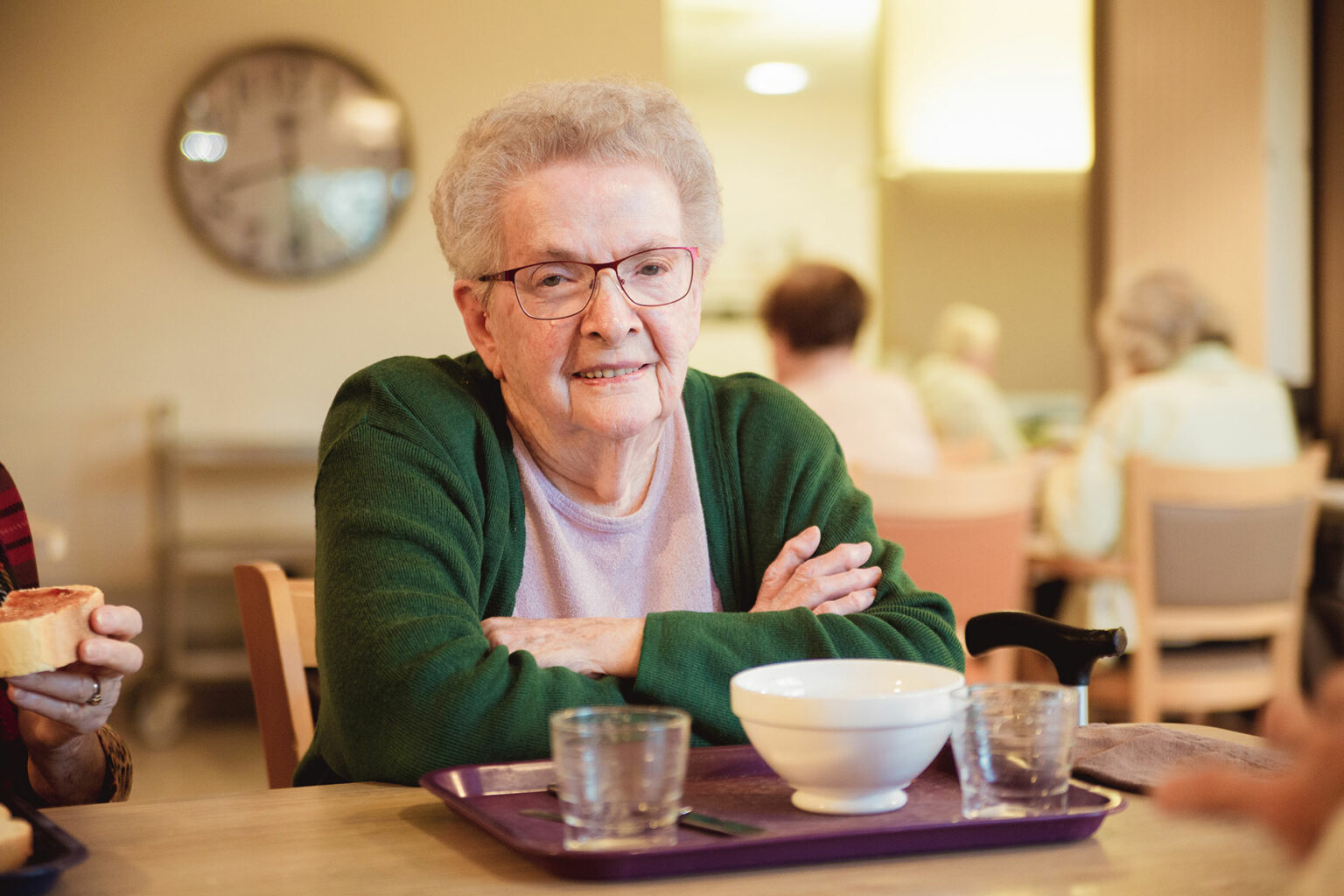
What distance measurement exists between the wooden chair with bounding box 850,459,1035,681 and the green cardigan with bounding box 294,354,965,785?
1.10 metres

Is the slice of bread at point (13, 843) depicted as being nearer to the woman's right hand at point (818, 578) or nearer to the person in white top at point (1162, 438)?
the woman's right hand at point (818, 578)

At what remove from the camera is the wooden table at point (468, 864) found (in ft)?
2.51

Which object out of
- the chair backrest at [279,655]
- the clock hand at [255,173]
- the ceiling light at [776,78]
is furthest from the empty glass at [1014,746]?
the ceiling light at [776,78]

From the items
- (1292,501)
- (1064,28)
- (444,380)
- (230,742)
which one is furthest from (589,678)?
(1064,28)

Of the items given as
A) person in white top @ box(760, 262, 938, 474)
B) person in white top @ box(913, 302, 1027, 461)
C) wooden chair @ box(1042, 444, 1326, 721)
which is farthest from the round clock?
wooden chair @ box(1042, 444, 1326, 721)

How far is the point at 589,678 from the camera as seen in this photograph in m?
1.14

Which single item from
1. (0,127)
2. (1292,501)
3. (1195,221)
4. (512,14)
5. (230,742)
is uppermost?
(512,14)

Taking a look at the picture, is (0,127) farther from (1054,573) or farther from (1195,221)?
(1195,221)

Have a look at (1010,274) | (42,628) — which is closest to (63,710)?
(42,628)

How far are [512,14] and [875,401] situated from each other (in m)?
2.04

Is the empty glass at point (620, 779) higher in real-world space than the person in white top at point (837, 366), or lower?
lower

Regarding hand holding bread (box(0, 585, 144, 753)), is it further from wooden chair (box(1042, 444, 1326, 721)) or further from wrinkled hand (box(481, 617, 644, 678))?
wooden chair (box(1042, 444, 1326, 721))

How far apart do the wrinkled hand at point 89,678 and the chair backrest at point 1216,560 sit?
238 centimetres

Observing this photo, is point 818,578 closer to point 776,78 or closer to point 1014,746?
point 1014,746
